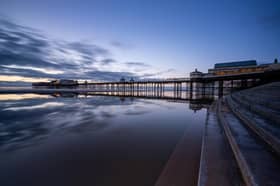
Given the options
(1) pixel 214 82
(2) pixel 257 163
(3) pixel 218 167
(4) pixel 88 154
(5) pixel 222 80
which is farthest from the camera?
(1) pixel 214 82

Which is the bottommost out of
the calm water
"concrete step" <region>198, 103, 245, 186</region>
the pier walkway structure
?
the calm water

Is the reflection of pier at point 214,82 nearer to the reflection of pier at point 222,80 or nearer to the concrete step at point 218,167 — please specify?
the reflection of pier at point 222,80

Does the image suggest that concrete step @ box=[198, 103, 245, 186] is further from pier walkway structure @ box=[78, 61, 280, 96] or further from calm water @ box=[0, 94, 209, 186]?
pier walkway structure @ box=[78, 61, 280, 96]

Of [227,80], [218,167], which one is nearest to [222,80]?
[227,80]

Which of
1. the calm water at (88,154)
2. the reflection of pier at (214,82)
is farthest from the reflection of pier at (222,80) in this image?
the calm water at (88,154)

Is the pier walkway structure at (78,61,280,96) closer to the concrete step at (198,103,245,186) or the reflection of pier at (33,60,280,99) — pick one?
the reflection of pier at (33,60,280,99)

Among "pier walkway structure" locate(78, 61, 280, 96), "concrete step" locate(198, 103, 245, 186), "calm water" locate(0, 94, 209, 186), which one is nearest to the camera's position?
"concrete step" locate(198, 103, 245, 186)

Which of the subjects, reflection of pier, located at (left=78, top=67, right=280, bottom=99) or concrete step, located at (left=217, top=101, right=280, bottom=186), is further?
reflection of pier, located at (left=78, top=67, right=280, bottom=99)

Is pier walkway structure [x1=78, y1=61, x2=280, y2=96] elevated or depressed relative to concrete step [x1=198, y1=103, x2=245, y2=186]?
elevated

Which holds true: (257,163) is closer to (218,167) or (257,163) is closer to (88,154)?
(218,167)

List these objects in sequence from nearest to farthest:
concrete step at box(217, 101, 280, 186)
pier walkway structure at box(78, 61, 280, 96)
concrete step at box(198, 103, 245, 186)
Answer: concrete step at box(217, 101, 280, 186) → concrete step at box(198, 103, 245, 186) → pier walkway structure at box(78, 61, 280, 96)

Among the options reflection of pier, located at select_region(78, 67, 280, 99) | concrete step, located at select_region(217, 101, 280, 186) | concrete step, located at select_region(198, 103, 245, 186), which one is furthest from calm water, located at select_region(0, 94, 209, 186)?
reflection of pier, located at select_region(78, 67, 280, 99)

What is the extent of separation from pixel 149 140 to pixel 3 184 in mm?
3701

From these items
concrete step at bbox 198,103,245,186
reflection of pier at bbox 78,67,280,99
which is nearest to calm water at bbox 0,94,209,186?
concrete step at bbox 198,103,245,186
